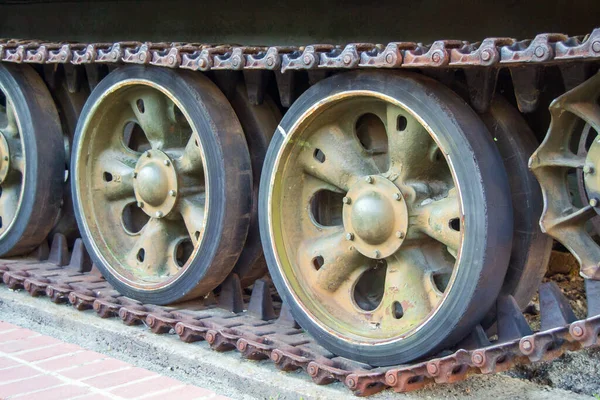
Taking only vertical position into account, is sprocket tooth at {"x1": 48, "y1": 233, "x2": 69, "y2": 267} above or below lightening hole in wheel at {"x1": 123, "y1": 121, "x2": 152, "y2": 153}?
below

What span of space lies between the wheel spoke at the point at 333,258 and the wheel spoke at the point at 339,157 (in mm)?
214

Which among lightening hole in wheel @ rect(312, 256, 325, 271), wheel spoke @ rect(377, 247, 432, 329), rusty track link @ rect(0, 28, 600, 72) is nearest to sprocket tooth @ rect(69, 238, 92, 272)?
rusty track link @ rect(0, 28, 600, 72)

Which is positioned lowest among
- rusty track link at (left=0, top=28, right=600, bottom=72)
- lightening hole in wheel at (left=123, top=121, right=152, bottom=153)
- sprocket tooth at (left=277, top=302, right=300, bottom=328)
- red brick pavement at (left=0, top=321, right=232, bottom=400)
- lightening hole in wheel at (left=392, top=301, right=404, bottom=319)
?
red brick pavement at (left=0, top=321, right=232, bottom=400)

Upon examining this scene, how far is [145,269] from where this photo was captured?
169 inches

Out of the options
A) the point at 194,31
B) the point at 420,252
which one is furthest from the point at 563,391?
the point at 194,31

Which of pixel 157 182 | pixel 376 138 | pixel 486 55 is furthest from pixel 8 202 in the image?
pixel 486 55

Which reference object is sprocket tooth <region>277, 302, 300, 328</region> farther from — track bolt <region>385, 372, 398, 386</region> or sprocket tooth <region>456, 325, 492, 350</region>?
sprocket tooth <region>456, 325, 492, 350</region>

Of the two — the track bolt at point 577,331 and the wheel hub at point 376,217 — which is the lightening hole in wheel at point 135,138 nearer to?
the wheel hub at point 376,217

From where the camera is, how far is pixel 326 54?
3215 millimetres

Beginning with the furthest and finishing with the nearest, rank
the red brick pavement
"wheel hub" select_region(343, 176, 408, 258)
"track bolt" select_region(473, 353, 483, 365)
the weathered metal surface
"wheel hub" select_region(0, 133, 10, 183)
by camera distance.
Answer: "wheel hub" select_region(0, 133, 10, 183) → the red brick pavement → "wheel hub" select_region(343, 176, 408, 258) → "track bolt" select_region(473, 353, 483, 365) → the weathered metal surface

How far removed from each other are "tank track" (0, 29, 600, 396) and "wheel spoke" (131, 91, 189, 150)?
234mm

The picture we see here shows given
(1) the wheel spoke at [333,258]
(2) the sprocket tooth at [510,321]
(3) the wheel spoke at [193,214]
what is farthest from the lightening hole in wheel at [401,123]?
(3) the wheel spoke at [193,214]

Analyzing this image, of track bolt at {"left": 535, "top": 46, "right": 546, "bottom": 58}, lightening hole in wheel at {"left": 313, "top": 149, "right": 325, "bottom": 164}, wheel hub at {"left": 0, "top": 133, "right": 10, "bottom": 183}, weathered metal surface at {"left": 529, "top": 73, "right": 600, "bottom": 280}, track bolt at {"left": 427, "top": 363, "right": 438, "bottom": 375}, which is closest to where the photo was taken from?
track bolt at {"left": 535, "top": 46, "right": 546, "bottom": 58}

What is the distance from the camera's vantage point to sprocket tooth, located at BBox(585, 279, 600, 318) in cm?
272
